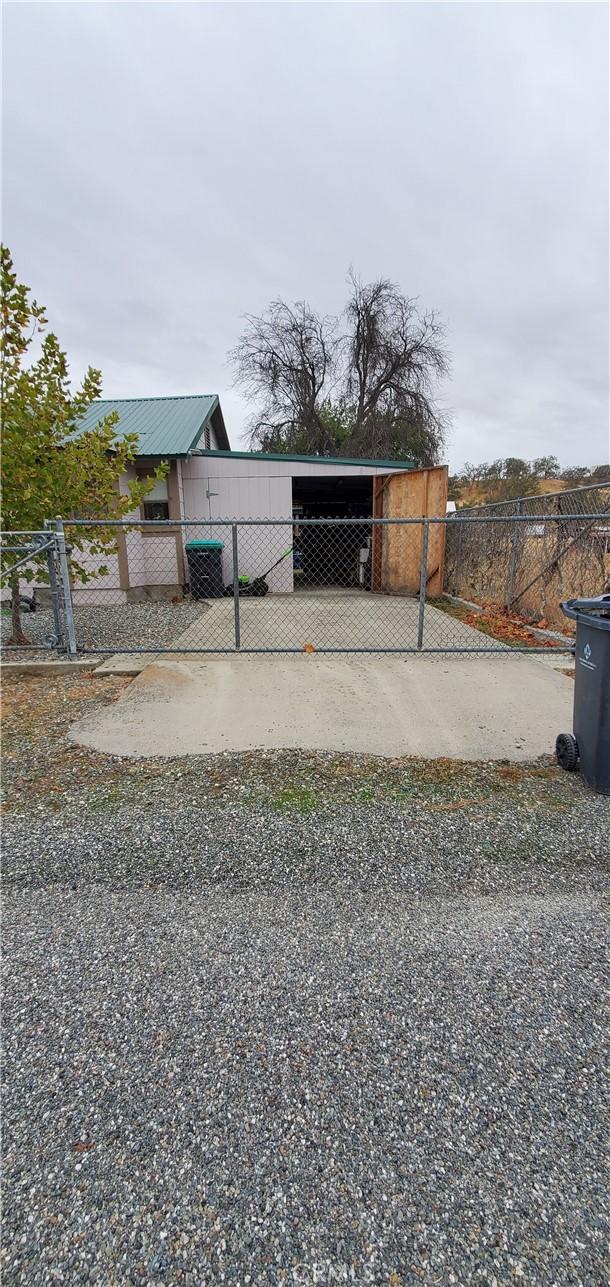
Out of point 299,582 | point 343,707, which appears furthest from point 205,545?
point 343,707

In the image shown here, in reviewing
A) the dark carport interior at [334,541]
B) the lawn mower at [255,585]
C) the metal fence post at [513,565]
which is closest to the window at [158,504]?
the lawn mower at [255,585]

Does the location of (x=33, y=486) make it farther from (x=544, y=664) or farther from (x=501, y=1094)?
(x=501, y=1094)

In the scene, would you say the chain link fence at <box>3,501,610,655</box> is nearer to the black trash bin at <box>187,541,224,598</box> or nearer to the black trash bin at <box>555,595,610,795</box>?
the black trash bin at <box>187,541,224,598</box>

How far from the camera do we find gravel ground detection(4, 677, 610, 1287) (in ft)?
3.83

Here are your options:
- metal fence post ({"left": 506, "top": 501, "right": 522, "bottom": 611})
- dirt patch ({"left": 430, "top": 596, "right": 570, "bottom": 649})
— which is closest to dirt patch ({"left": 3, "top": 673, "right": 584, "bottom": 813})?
dirt patch ({"left": 430, "top": 596, "right": 570, "bottom": 649})

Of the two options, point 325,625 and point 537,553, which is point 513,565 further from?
point 325,625

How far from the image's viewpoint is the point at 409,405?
24750 millimetres

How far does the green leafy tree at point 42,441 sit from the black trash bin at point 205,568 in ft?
13.6

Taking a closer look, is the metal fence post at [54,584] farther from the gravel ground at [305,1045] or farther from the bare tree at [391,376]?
the bare tree at [391,376]

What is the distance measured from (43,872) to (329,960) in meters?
1.40

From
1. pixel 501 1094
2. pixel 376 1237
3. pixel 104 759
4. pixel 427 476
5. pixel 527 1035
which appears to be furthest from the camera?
pixel 427 476

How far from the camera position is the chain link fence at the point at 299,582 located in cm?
607

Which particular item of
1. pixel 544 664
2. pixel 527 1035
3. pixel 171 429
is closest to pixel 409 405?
pixel 171 429

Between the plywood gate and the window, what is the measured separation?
4405mm
